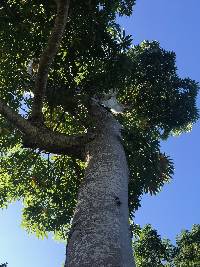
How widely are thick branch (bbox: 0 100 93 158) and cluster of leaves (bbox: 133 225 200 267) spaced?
351 inches

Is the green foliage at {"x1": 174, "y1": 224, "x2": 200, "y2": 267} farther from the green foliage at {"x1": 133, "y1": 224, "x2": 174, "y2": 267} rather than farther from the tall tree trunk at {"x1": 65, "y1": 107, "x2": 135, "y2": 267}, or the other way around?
the tall tree trunk at {"x1": 65, "y1": 107, "x2": 135, "y2": 267}

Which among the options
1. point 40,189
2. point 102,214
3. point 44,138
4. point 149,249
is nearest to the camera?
point 102,214

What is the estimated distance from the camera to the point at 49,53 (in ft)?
19.4

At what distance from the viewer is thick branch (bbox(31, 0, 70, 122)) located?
571 centimetres

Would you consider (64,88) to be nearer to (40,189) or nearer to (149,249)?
(40,189)

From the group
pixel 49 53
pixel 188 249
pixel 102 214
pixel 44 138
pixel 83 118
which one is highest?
pixel 188 249

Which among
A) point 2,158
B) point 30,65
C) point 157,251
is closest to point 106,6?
point 30,65

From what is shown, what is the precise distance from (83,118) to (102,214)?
4.12 m

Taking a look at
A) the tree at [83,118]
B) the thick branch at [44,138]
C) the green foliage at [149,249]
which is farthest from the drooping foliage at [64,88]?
the green foliage at [149,249]

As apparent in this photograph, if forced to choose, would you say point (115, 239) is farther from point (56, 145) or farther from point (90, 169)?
point (56, 145)

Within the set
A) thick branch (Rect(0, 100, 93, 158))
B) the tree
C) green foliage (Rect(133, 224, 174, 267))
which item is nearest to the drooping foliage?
the tree

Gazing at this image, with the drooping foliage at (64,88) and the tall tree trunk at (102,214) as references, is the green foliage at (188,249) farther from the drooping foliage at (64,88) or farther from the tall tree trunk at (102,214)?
the tall tree trunk at (102,214)

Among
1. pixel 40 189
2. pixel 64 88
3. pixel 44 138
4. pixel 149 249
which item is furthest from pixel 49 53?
pixel 149 249

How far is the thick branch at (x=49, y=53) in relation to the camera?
5711 mm
